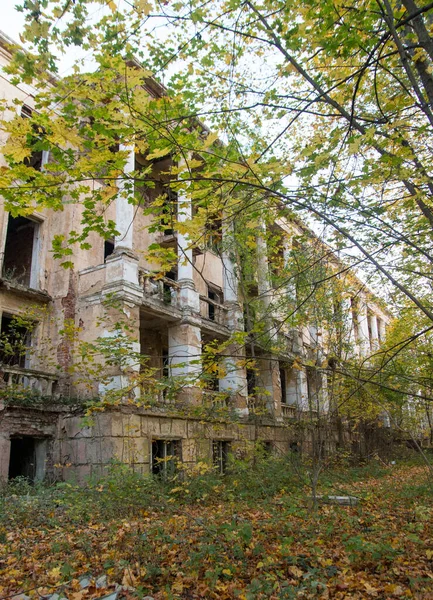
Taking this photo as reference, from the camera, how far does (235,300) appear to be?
18.8 meters

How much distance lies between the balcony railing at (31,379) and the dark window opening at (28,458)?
49.9 inches

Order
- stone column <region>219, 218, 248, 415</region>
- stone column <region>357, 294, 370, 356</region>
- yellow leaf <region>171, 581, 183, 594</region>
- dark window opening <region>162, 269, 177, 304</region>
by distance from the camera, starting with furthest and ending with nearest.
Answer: stone column <region>219, 218, 248, 415</region> < dark window opening <region>162, 269, 177, 304</region> < stone column <region>357, 294, 370, 356</region> < yellow leaf <region>171, 581, 183, 594</region>

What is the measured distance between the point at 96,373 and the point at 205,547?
→ 5746mm

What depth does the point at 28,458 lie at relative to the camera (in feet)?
41.1

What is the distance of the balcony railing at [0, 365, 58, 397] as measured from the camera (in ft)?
39.4

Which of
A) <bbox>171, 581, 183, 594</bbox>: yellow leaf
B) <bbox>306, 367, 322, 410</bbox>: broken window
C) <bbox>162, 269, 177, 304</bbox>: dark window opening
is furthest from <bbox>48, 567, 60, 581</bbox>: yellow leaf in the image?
<bbox>162, 269, 177, 304</bbox>: dark window opening

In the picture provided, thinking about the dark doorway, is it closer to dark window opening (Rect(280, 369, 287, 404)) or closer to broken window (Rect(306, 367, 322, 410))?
broken window (Rect(306, 367, 322, 410))

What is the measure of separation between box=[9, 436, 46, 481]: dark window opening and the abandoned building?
1.0 inches

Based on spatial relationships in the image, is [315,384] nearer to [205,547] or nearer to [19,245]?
[205,547]

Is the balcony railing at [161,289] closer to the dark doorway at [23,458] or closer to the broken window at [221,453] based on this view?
the broken window at [221,453]

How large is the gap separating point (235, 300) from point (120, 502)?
11.4 m

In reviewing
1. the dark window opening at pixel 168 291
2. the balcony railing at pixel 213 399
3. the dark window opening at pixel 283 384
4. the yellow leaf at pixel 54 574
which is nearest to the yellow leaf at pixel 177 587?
the yellow leaf at pixel 54 574

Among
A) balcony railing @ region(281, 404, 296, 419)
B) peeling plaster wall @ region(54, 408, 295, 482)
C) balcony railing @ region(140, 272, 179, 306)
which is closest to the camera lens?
peeling plaster wall @ region(54, 408, 295, 482)

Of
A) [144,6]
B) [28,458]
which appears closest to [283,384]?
[28,458]
